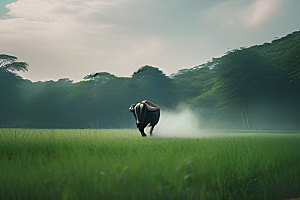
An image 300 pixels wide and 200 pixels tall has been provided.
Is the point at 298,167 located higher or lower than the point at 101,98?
lower

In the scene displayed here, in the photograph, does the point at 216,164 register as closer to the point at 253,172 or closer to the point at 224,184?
the point at 224,184

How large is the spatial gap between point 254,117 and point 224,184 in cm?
3391

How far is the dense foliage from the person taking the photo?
97.5 feet

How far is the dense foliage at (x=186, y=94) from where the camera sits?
29.7 m

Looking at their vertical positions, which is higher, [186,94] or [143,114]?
[186,94]

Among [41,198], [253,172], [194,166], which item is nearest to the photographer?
[41,198]

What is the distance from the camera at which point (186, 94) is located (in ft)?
134

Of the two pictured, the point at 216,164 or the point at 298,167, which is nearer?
the point at 216,164

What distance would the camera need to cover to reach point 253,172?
5.79 m

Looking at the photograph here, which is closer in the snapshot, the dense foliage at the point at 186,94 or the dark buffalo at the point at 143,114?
the dark buffalo at the point at 143,114

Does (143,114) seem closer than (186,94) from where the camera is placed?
Yes

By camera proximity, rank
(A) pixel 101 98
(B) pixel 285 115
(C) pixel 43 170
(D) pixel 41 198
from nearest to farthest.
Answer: (D) pixel 41 198, (C) pixel 43 170, (B) pixel 285 115, (A) pixel 101 98

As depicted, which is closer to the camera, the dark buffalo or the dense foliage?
the dark buffalo

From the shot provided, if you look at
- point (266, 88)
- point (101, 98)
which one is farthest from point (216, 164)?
point (101, 98)
